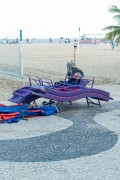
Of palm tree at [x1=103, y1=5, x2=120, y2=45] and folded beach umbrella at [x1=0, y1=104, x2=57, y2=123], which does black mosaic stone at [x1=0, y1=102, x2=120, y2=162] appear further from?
palm tree at [x1=103, y1=5, x2=120, y2=45]

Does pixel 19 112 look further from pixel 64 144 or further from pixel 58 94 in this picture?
pixel 64 144

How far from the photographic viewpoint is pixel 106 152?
20.4 ft

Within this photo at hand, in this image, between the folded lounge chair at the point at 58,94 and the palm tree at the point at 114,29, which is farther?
the palm tree at the point at 114,29

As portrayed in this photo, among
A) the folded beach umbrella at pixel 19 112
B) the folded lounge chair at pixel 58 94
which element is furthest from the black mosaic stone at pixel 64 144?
the folded lounge chair at pixel 58 94

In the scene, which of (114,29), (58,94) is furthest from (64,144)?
(114,29)

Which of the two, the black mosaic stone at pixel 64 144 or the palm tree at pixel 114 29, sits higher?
the palm tree at pixel 114 29

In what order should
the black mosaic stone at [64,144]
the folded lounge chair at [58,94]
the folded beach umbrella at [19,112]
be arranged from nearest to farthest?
the black mosaic stone at [64,144] < the folded beach umbrella at [19,112] < the folded lounge chair at [58,94]

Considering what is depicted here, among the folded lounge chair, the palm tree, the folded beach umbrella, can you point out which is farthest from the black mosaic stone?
the palm tree

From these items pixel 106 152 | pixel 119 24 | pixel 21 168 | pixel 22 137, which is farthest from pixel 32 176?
pixel 119 24

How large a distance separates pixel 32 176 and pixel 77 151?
1322mm

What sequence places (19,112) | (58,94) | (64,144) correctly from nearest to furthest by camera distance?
(64,144) → (19,112) → (58,94)

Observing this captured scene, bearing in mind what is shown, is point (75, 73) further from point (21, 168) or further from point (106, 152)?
point (21, 168)

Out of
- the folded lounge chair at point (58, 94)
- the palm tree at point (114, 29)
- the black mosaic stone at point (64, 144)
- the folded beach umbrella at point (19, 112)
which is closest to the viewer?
the black mosaic stone at point (64, 144)

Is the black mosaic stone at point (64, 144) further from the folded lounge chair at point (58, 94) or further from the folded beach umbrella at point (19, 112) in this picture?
the folded lounge chair at point (58, 94)
